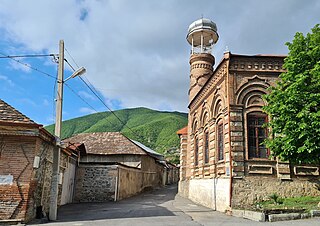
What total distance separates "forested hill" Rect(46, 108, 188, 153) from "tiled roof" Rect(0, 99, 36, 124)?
62.4 meters

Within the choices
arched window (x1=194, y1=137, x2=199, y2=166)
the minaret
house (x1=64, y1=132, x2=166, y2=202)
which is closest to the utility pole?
house (x1=64, y1=132, x2=166, y2=202)

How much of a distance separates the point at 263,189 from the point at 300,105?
4819 millimetres

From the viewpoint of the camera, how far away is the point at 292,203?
13.6 metres

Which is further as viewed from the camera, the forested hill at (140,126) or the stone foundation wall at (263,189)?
the forested hill at (140,126)

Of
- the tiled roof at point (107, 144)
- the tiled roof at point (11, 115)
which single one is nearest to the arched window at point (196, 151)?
the tiled roof at point (107, 144)

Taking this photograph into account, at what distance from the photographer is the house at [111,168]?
21.1 metres

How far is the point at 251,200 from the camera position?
1450 centimetres

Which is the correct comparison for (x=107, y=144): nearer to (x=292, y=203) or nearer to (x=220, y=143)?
(x=220, y=143)

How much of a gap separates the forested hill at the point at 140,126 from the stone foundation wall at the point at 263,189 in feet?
199

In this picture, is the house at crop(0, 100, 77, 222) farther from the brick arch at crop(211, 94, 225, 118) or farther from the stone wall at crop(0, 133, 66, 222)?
the brick arch at crop(211, 94, 225, 118)

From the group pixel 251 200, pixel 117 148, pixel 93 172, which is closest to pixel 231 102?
pixel 251 200

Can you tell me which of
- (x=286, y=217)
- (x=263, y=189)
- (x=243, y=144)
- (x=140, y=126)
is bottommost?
(x=286, y=217)

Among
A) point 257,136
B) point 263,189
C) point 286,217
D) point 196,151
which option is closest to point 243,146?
point 257,136

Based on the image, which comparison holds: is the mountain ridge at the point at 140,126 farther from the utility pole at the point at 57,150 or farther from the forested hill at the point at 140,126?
the utility pole at the point at 57,150
